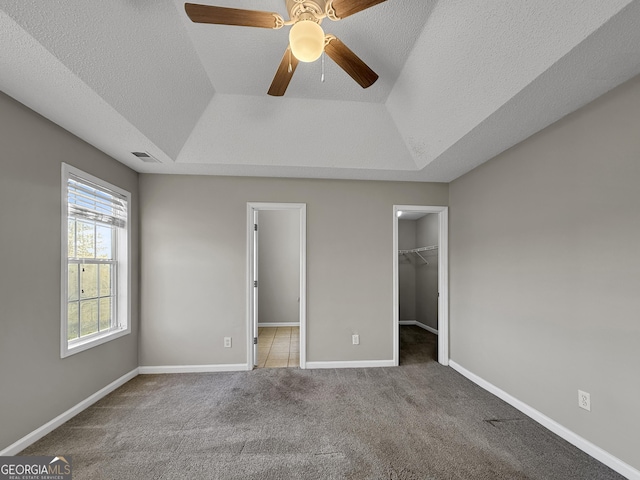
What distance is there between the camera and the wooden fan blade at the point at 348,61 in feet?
5.32

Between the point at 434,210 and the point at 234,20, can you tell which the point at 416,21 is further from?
the point at 434,210

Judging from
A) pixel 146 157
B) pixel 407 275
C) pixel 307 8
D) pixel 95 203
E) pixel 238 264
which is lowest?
pixel 407 275

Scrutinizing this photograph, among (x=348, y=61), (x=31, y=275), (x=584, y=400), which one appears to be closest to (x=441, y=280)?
(x=584, y=400)

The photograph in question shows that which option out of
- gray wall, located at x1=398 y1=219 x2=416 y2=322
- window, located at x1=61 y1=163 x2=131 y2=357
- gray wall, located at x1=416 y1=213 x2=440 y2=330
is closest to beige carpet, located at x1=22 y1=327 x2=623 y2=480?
window, located at x1=61 y1=163 x2=131 y2=357

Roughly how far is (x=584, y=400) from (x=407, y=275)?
13.9ft

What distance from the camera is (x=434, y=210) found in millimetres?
3805

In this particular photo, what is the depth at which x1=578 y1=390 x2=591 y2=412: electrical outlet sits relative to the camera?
1.99m

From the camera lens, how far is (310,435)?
7.23ft

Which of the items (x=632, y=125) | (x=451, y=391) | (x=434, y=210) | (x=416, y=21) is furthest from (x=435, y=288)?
(x=416, y=21)

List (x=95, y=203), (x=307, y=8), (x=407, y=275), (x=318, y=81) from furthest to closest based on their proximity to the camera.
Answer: (x=407, y=275) → (x=95, y=203) → (x=318, y=81) → (x=307, y=8)

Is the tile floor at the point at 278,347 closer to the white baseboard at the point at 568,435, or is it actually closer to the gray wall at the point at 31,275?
the gray wall at the point at 31,275

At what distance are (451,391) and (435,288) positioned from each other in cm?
261

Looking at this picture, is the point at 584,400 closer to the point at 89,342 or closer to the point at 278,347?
the point at 278,347

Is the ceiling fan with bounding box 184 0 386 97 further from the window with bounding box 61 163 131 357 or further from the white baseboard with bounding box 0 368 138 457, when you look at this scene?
the white baseboard with bounding box 0 368 138 457
